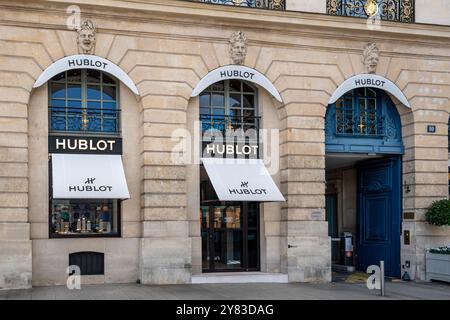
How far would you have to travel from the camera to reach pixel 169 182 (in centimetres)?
1642

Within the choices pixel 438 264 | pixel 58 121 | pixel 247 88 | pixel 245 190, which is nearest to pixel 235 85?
pixel 247 88

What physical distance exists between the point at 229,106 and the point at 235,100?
10.8 inches

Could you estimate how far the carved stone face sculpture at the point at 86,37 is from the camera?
52.1ft

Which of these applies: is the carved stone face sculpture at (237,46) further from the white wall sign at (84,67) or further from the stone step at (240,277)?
the stone step at (240,277)

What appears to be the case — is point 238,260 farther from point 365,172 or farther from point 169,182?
point 365,172

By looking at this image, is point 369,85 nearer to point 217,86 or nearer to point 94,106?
point 217,86

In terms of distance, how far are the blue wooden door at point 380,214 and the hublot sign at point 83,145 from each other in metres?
8.32

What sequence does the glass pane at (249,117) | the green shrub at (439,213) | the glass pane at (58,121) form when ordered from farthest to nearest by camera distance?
the glass pane at (249,117)
the green shrub at (439,213)
the glass pane at (58,121)

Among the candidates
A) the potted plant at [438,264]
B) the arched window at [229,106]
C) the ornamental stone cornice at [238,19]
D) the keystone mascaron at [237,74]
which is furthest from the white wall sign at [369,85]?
the potted plant at [438,264]

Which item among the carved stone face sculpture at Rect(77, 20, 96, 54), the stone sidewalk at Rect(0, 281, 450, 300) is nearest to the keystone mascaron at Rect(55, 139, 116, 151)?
the carved stone face sculpture at Rect(77, 20, 96, 54)

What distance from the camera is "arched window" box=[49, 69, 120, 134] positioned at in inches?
642

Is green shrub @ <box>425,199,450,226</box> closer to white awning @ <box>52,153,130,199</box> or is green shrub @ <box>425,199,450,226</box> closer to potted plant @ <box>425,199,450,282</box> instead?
potted plant @ <box>425,199,450,282</box>

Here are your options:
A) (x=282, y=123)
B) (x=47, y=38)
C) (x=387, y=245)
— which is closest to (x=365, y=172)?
(x=387, y=245)

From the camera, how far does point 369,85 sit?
59.8ft
